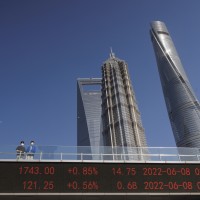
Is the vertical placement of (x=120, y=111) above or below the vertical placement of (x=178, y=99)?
below

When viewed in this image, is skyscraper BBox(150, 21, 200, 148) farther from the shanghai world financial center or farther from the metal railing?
the metal railing

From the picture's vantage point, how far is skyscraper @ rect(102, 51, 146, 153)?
118312 millimetres

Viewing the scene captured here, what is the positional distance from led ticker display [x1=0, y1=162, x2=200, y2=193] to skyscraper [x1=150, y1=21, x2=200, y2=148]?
454 ft

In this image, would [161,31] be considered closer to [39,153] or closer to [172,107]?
[172,107]

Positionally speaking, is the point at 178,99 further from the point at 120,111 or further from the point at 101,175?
the point at 101,175

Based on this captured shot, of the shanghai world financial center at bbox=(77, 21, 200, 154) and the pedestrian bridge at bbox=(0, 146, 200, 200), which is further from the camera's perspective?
the shanghai world financial center at bbox=(77, 21, 200, 154)

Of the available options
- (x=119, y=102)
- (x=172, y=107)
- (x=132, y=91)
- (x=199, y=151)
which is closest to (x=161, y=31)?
(x=172, y=107)

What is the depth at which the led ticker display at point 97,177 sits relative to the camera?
1480cm

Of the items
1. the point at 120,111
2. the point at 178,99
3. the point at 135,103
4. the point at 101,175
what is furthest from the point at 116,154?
the point at 178,99

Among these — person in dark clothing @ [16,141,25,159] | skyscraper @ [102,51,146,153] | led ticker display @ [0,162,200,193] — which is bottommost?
led ticker display @ [0,162,200,193]

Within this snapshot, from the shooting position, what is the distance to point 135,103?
439 feet

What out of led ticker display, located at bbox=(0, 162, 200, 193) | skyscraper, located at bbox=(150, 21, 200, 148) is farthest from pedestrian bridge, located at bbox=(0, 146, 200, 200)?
skyscraper, located at bbox=(150, 21, 200, 148)

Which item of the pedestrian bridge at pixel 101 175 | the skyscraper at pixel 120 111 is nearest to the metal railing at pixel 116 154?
the pedestrian bridge at pixel 101 175

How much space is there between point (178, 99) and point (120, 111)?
46197 mm
